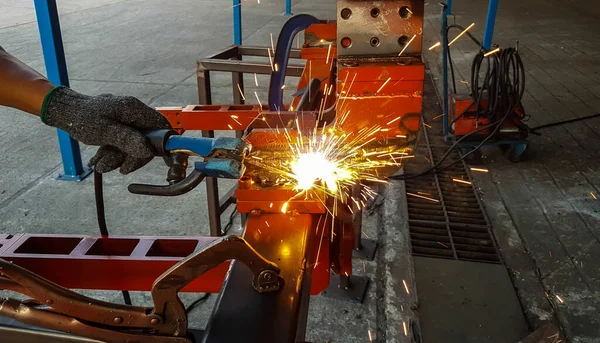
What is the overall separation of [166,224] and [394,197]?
1744 mm

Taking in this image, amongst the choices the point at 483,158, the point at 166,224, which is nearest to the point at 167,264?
the point at 166,224

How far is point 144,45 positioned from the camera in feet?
28.8

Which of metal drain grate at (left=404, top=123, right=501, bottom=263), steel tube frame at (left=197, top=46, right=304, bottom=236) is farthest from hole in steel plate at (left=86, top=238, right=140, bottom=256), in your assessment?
metal drain grate at (left=404, top=123, right=501, bottom=263)

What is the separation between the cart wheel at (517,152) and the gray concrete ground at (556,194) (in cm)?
6

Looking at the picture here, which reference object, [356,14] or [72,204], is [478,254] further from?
[72,204]

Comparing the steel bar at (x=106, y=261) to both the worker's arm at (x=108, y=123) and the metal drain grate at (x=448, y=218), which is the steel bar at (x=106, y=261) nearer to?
the worker's arm at (x=108, y=123)

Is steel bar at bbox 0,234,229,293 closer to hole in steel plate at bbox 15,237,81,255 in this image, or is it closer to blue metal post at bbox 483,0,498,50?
hole in steel plate at bbox 15,237,81,255

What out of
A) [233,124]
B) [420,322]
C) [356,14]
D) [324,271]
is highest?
[356,14]

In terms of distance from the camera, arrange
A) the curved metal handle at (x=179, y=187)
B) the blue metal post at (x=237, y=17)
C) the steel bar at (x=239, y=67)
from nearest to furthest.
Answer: the curved metal handle at (x=179, y=187) < the steel bar at (x=239, y=67) < the blue metal post at (x=237, y=17)

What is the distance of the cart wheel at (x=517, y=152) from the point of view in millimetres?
4117

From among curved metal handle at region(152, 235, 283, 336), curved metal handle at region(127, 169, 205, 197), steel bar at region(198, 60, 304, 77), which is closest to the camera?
curved metal handle at region(152, 235, 283, 336)

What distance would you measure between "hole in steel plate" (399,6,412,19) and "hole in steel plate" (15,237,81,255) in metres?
1.28

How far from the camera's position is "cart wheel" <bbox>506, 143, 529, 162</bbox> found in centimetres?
412

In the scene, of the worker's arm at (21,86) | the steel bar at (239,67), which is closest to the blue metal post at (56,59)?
the steel bar at (239,67)
